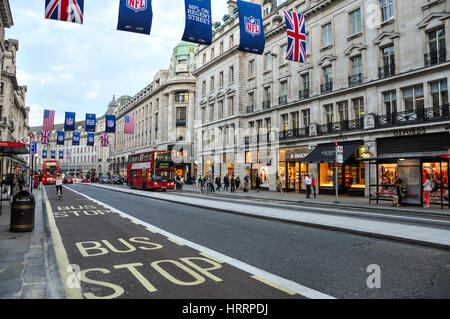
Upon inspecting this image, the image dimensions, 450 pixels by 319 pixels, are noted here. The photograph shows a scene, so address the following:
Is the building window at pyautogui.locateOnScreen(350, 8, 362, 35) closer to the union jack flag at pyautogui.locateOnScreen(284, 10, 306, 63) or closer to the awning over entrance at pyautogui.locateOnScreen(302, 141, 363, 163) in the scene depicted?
the awning over entrance at pyautogui.locateOnScreen(302, 141, 363, 163)

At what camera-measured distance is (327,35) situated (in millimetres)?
27109

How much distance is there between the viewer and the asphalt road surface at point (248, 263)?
412 cm

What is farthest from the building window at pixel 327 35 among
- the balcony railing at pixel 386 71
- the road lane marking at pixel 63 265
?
the road lane marking at pixel 63 265

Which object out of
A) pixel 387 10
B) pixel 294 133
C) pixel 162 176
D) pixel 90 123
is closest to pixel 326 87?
pixel 294 133

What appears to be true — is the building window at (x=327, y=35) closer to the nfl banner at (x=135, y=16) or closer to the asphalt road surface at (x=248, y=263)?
the nfl banner at (x=135, y=16)

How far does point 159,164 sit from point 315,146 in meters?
15.4

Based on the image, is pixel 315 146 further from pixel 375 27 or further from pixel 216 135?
pixel 216 135

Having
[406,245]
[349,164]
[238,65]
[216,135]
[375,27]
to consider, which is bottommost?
[406,245]

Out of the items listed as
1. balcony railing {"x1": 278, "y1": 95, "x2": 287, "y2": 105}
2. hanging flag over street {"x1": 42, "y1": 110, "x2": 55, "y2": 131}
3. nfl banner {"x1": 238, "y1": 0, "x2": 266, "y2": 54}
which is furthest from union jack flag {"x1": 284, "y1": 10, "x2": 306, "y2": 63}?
hanging flag over street {"x1": 42, "y1": 110, "x2": 55, "y2": 131}

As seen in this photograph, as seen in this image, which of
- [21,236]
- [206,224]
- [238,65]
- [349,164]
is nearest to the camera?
[21,236]

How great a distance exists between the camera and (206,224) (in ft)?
32.5

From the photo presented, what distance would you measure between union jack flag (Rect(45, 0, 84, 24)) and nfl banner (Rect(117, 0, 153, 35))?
1287 millimetres

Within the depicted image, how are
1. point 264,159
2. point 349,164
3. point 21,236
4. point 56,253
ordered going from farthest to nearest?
point 264,159, point 349,164, point 21,236, point 56,253
